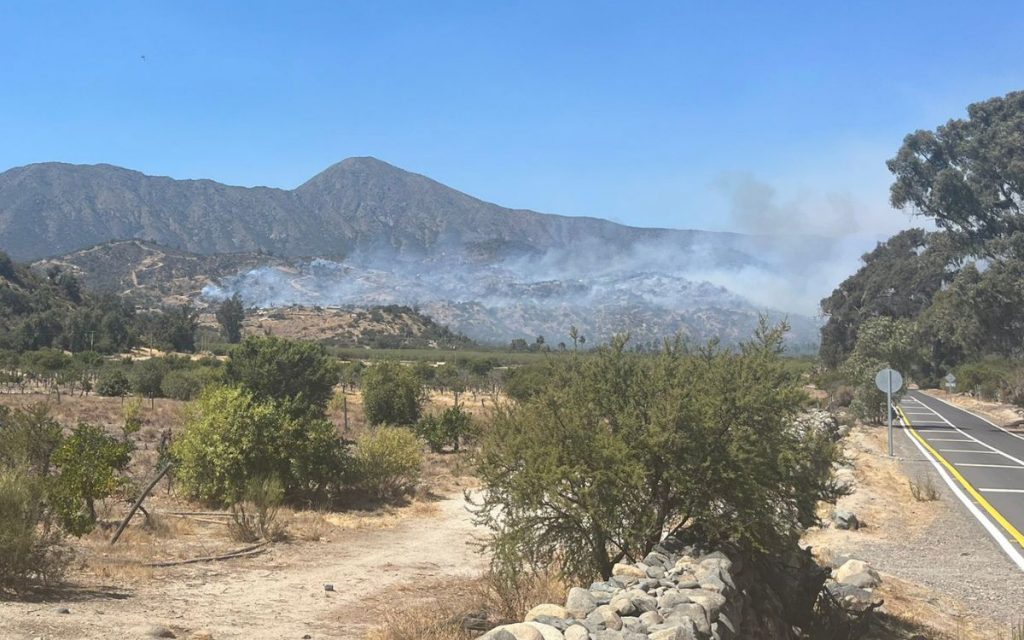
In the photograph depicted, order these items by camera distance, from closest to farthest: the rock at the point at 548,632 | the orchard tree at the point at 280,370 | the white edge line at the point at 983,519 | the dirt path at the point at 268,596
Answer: the rock at the point at 548,632
the dirt path at the point at 268,596
the white edge line at the point at 983,519
the orchard tree at the point at 280,370

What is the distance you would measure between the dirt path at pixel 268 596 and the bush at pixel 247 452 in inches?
203

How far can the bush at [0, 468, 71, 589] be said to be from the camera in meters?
10.5

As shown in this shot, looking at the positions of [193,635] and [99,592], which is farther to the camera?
[99,592]

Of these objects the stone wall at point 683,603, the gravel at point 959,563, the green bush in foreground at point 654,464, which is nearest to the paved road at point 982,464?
the gravel at point 959,563

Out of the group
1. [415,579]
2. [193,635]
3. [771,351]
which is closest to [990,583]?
[771,351]

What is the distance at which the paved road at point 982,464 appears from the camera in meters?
16.3

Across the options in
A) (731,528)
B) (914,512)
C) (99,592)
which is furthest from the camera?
(914,512)

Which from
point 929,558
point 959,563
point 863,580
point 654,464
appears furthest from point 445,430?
point 654,464

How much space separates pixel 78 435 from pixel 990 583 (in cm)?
1813

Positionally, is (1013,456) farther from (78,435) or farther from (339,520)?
(78,435)

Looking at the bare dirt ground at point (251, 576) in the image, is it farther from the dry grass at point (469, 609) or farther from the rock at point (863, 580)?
the rock at point (863, 580)

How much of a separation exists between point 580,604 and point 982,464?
22.8 meters

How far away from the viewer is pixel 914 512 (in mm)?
17859

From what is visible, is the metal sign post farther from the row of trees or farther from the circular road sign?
the row of trees
